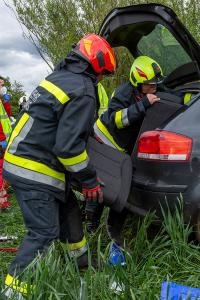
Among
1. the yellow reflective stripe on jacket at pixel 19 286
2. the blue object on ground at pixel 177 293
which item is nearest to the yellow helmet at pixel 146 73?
the blue object on ground at pixel 177 293

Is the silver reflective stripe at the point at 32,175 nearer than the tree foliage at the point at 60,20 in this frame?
Yes

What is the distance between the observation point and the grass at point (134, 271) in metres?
2.36

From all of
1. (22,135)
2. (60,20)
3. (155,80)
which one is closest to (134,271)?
(22,135)

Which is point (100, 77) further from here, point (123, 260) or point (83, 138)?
point (123, 260)

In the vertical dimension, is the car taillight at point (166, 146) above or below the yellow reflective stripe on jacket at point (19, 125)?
below

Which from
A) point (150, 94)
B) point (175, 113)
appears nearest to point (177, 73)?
point (150, 94)

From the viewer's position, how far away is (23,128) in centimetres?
293

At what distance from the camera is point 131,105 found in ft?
13.0

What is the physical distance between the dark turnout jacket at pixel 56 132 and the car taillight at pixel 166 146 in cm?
46

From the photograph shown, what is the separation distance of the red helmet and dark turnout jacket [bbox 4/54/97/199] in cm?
5

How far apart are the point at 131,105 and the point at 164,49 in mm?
621

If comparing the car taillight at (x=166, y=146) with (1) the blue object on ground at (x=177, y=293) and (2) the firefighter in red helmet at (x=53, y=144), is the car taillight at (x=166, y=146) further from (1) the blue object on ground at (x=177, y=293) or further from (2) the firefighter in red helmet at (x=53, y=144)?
(1) the blue object on ground at (x=177, y=293)

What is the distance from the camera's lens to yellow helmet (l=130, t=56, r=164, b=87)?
12.9ft

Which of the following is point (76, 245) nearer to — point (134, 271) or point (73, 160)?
point (134, 271)
